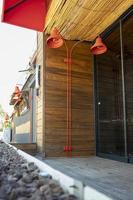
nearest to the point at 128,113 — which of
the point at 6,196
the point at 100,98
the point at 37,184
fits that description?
the point at 100,98

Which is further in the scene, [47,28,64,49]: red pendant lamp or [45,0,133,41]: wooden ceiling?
[47,28,64,49]: red pendant lamp

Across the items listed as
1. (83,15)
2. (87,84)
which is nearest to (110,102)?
(87,84)

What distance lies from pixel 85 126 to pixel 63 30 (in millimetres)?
1827

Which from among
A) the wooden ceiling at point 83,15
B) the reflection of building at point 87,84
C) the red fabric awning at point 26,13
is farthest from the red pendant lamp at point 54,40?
the red fabric awning at point 26,13

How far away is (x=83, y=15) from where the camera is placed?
14.1 ft

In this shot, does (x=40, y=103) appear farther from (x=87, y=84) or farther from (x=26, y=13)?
(x=26, y=13)

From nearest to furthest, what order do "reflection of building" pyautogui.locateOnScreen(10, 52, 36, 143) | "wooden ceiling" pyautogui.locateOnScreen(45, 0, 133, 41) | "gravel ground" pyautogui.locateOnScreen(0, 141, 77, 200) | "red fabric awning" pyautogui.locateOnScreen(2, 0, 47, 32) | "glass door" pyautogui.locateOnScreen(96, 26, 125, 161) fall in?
"gravel ground" pyautogui.locateOnScreen(0, 141, 77, 200), "wooden ceiling" pyautogui.locateOnScreen(45, 0, 133, 41), "glass door" pyautogui.locateOnScreen(96, 26, 125, 161), "red fabric awning" pyautogui.locateOnScreen(2, 0, 47, 32), "reflection of building" pyautogui.locateOnScreen(10, 52, 36, 143)

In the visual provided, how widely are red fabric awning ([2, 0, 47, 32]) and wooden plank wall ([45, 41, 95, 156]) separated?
0.52 meters

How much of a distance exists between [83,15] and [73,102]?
1592 mm

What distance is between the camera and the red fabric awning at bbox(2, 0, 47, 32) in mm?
4688

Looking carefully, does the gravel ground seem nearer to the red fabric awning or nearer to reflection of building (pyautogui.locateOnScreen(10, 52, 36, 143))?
the red fabric awning

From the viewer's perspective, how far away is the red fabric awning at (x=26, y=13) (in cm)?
469

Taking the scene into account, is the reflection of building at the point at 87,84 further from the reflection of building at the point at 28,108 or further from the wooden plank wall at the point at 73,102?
the reflection of building at the point at 28,108

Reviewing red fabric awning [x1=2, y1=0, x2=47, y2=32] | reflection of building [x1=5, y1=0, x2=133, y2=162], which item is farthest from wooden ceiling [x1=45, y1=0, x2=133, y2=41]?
red fabric awning [x1=2, y1=0, x2=47, y2=32]
